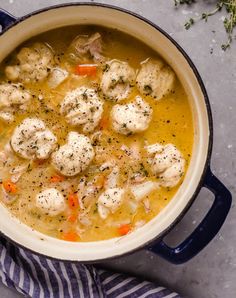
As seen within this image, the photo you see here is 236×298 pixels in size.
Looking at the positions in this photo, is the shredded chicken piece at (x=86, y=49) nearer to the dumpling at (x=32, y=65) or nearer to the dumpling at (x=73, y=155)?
the dumpling at (x=32, y=65)

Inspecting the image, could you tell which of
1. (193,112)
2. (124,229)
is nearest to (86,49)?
(193,112)

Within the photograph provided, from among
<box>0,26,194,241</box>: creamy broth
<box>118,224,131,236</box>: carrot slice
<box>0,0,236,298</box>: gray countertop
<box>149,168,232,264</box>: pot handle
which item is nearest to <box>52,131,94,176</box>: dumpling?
<box>0,26,194,241</box>: creamy broth

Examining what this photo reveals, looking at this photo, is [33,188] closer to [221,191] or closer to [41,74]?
[41,74]

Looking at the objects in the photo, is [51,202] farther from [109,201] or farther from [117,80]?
[117,80]

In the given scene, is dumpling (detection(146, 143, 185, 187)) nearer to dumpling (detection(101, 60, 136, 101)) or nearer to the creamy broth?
the creamy broth

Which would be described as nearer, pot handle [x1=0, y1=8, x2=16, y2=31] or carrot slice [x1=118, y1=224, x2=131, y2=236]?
pot handle [x1=0, y1=8, x2=16, y2=31]

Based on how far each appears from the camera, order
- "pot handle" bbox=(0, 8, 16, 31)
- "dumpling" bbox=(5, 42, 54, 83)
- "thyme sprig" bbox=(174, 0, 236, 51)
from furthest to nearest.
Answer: "thyme sprig" bbox=(174, 0, 236, 51)
"dumpling" bbox=(5, 42, 54, 83)
"pot handle" bbox=(0, 8, 16, 31)
